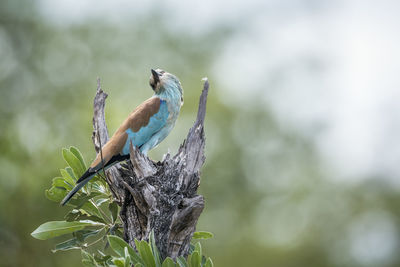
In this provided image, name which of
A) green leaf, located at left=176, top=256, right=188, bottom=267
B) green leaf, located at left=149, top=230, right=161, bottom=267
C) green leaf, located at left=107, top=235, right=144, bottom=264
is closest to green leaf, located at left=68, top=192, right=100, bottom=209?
green leaf, located at left=107, top=235, right=144, bottom=264

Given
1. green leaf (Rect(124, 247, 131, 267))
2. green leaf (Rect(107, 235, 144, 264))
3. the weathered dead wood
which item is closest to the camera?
green leaf (Rect(124, 247, 131, 267))

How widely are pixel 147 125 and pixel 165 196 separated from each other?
1.67 metres

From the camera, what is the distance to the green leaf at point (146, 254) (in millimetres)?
4414

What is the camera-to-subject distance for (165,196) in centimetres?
484

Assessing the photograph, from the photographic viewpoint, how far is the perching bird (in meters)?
5.53

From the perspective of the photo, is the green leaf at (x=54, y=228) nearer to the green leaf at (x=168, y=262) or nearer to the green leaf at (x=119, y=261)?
the green leaf at (x=119, y=261)

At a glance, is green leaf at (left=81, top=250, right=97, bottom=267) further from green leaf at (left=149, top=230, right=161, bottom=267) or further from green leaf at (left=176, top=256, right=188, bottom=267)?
green leaf at (left=176, top=256, right=188, bottom=267)

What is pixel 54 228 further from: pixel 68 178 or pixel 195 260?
pixel 195 260

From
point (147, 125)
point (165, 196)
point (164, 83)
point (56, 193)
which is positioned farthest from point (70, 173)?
point (164, 83)

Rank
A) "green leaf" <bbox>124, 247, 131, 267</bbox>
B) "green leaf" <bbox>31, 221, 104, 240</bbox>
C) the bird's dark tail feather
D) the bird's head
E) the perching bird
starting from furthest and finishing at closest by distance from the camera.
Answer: the bird's head, the perching bird, the bird's dark tail feather, "green leaf" <bbox>31, 221, 104, 240</bbox>, "green leaf" <bbox>124, 247, 131, 267</bbox>

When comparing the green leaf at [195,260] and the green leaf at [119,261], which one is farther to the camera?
the green leaf at [195,260]

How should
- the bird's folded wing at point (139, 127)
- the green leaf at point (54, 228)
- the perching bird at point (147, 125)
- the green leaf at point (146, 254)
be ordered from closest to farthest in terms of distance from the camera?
the green leaf at point (146, 254) < the green leaf at point (54, 228) < the perching bird at point (147, 125) < the bird's folded wing at point (139, 127)

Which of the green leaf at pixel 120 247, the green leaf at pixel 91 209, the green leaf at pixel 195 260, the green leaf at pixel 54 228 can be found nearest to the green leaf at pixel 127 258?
the green leaf at pixel 120 247

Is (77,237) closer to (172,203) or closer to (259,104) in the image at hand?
(172,203)
